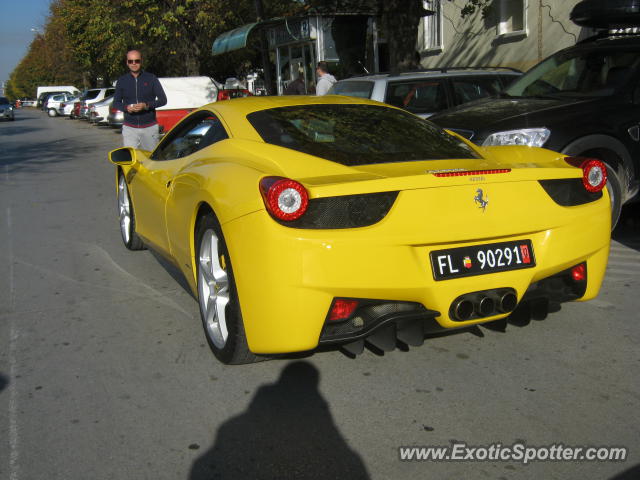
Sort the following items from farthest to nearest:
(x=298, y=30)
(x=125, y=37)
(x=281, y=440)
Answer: (x=125, y=37), (x=298, y=30), (x=281, y=440)

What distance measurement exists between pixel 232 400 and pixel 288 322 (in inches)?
21.9

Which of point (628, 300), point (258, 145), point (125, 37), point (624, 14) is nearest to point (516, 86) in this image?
point (624, 14)

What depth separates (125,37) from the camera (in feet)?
111

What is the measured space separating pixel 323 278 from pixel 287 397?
710 millimetres

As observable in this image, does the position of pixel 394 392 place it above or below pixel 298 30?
below

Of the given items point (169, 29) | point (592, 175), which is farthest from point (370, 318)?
point (169, 29)

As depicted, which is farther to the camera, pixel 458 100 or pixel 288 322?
pixel 458 100

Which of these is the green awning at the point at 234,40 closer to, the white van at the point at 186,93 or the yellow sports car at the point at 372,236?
the white van at the point at 186,93

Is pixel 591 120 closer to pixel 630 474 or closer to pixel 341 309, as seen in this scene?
pixel 341 309

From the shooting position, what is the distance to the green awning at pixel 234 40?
2434 centimetres

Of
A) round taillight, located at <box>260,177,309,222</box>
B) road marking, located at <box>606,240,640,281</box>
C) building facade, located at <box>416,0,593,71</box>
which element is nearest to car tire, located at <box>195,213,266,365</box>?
round taillight, located at <box>260,177,309,222</box>

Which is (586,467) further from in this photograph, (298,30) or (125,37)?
(125,37)

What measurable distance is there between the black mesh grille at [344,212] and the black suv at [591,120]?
3.44 m

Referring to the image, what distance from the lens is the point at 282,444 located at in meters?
3.08
